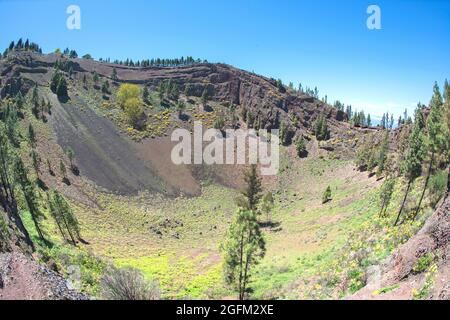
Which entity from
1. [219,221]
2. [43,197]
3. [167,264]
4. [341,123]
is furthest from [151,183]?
[341,123]

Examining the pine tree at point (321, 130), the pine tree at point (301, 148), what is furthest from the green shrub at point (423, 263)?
the pine tree at point (321, 130)

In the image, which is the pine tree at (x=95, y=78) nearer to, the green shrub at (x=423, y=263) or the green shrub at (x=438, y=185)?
the green shrub at (x=438, y=185)

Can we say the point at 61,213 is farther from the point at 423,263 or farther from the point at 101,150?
the point at 101,150

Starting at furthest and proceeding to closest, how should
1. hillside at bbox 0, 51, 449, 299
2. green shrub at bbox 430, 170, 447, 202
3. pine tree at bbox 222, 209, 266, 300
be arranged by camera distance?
green shrub at bbox 430, 170, 447, 202 → hillside at bbox 0, 51, 449, 299 → pine tree at bbox 222, 209, 266, 300

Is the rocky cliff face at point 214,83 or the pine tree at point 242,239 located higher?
the rocky cliff face at point 214,83

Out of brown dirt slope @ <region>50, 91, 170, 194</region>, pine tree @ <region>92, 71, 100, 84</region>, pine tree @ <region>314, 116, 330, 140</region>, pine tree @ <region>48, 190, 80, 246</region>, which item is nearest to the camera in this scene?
pine tree @ <region>48, 190, 80, 246</region>

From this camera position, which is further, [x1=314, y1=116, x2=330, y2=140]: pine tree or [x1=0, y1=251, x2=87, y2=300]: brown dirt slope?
[x1=314, y1=116, x2=330, y2=140]: pine tree

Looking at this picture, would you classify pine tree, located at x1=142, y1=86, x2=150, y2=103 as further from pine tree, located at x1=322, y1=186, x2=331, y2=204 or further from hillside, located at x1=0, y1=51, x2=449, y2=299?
pine tree, located at x1=322, y1=186, x2=331, y2=204

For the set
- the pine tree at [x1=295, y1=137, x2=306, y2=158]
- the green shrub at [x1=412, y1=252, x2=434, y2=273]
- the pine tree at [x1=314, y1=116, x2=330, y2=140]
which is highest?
the pine tree at [x1=314, y1=116, x2=330, y2=140]

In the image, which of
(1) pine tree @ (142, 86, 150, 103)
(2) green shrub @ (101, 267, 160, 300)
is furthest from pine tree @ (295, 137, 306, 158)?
(2) green shrub @ (101, 267, 160, 300)
